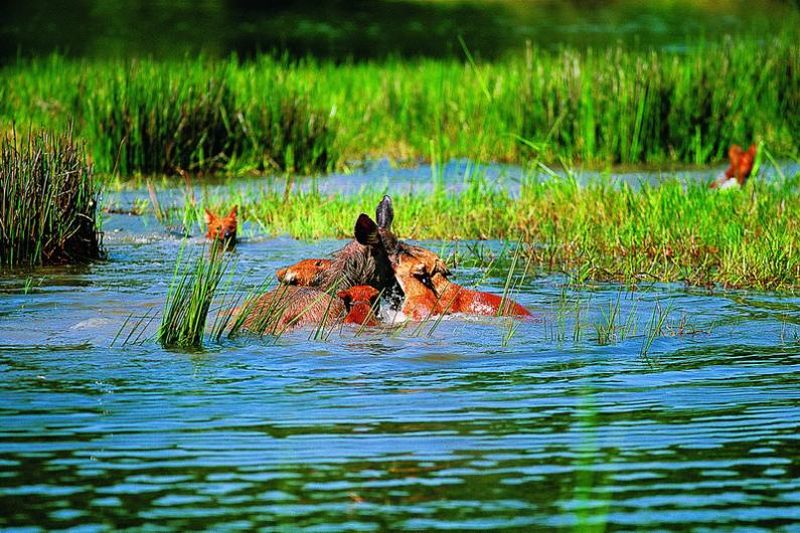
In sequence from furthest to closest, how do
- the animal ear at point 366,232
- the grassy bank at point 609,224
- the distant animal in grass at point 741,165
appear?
the distant animal in grass at point 741,165 < the grassy bank at point 609,224 < the animal ear at point 366,232

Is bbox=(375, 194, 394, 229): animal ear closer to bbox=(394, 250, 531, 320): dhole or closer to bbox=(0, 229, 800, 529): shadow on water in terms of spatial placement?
bbox=(394, 250, 531, 320): dhole

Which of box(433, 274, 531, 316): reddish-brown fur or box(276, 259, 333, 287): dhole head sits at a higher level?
box(276, 259, 333, 287): dhole head

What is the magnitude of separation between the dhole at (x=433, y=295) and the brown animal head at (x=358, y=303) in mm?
196

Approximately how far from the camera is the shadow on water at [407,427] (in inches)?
164

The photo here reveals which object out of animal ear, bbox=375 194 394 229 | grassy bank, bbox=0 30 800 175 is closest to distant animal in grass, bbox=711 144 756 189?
grassy bank, bbox=0 30 800 175

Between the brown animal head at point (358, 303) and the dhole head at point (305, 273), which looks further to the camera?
the dhole head at point (305, 273)

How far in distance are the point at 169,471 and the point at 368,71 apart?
53.2ft

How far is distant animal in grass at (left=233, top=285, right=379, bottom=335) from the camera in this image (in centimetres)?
690

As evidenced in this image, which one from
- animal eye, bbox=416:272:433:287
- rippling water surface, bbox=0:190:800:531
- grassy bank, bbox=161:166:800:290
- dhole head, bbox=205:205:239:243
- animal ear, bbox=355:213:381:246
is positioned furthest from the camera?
dhole head, bbox=205:205:239:243

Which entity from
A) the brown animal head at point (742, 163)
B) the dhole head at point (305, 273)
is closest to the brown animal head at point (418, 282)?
the dhole head at point (305, 273)

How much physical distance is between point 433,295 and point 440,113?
9.84 metres

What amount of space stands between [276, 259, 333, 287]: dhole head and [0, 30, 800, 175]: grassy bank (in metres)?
6.56

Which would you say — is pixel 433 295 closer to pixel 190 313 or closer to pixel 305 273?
pixel 305 273

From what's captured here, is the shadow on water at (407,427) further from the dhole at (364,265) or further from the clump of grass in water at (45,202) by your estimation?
the clump of grass in water at (45,202)
